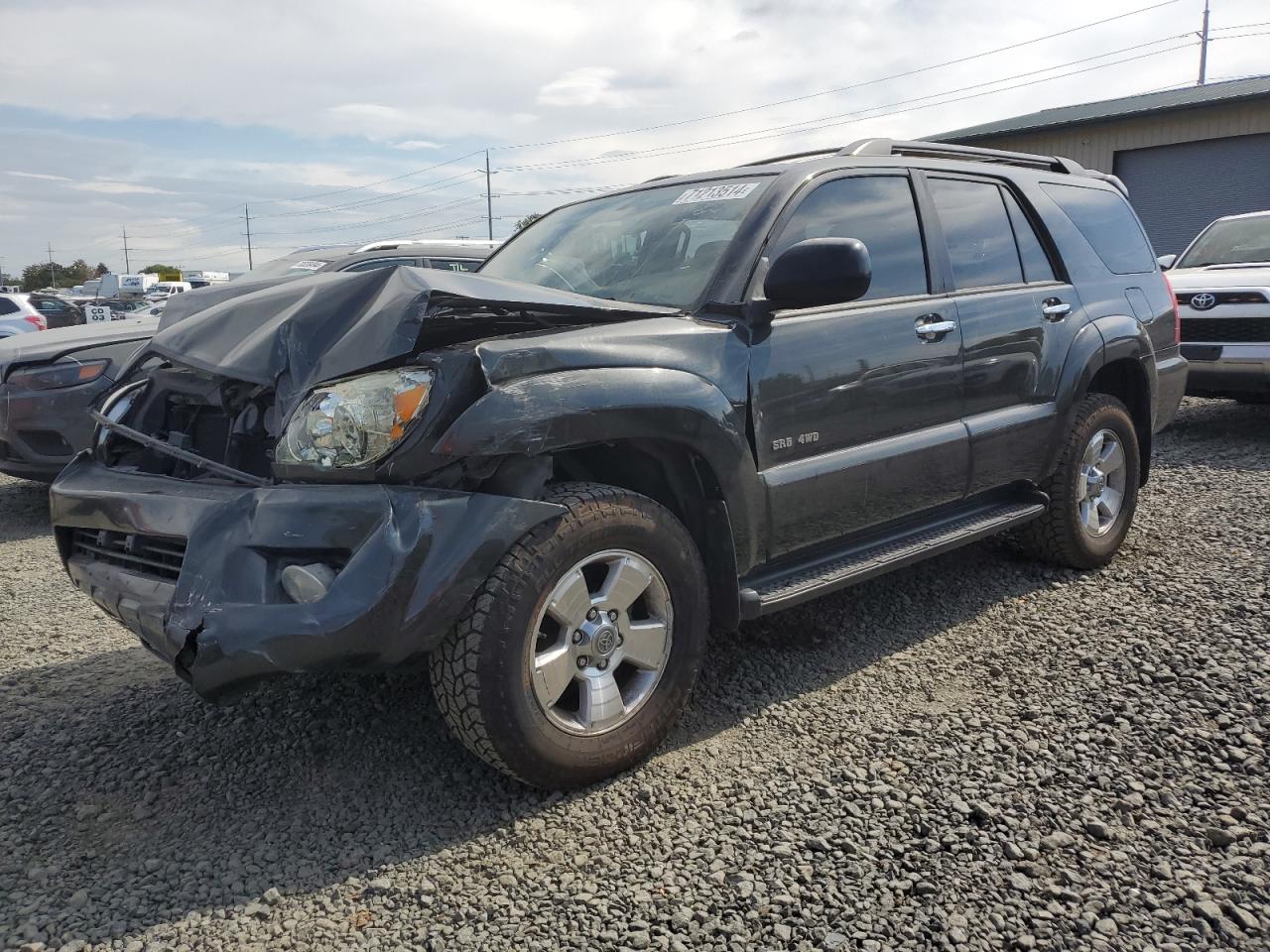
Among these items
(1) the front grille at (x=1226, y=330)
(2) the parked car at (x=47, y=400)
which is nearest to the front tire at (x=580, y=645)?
(2) the parked car at (x=47, y=400)

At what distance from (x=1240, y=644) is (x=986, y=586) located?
106 centimetres

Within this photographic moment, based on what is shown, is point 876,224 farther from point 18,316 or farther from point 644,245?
point 18,316

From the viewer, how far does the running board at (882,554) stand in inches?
121

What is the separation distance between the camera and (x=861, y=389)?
11.0 ft

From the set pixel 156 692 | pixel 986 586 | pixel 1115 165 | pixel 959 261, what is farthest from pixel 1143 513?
pixel 1115 165

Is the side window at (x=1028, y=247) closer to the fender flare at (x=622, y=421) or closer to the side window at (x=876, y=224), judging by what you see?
the side window at (x=876, y=224)

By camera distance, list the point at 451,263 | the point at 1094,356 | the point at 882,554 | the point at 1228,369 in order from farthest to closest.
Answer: the point at 451,263, the point at 1228,369, the point at 1094,356, the point at 882,554

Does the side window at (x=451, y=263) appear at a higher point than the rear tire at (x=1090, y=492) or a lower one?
higher

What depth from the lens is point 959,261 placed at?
3922 millimetres

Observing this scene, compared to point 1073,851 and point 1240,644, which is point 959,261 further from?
point 1073,851

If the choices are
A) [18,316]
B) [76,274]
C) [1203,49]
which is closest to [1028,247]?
[18,316]

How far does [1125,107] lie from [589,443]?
73.1ft

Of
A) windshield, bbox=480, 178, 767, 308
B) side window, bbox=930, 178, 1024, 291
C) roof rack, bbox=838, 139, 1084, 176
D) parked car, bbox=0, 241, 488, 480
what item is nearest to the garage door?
roof rack, bbox=838, 139, 1084, 176

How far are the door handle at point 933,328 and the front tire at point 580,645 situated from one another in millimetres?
1345
